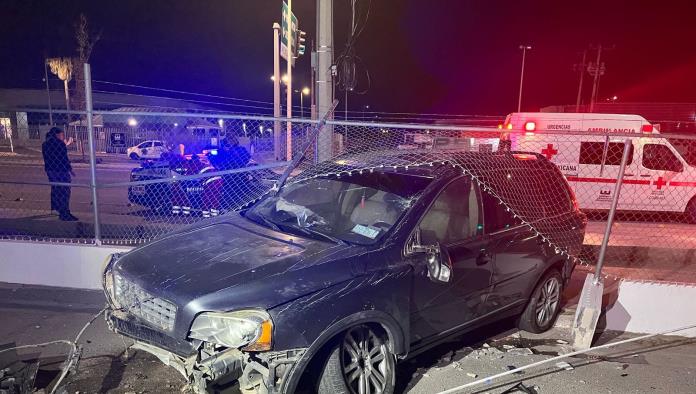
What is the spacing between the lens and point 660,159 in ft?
34.1

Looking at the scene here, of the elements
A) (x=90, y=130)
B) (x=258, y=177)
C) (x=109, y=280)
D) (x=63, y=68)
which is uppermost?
(x=63, y=68)

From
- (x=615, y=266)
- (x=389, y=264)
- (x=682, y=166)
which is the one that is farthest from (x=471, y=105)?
(x=389, y=264)

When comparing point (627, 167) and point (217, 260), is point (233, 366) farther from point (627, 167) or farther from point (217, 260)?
point (627, 167)

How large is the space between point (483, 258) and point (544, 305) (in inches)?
56.3

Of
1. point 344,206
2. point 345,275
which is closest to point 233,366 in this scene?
point 345,275

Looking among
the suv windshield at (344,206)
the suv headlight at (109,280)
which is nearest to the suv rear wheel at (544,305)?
the suv windshield at (344,206)

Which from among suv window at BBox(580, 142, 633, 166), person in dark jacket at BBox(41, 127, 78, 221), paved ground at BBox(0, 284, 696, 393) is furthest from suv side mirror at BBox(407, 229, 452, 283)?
suv window at BBox(580, 142, 633, 166)

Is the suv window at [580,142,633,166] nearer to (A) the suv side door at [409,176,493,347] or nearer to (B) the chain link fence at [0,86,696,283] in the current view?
(B) the chain link fence at [0,86,696,283]

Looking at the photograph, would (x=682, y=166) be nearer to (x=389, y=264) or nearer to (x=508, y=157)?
(x=508, y=157)

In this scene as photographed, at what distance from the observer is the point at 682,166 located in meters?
10.4

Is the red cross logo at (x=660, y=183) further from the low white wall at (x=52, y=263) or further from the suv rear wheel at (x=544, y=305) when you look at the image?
the low white wall at (x=52, y=263)

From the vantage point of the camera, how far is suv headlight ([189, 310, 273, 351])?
2.64 meters

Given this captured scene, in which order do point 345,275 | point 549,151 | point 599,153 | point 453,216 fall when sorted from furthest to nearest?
1. point 549,151
2. point 599,153
3. point 453,216
4. point 345,275

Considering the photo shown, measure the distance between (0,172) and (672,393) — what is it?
1175cm
